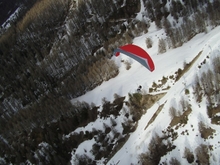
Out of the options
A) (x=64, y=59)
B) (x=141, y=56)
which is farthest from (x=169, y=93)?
(x=64, y=59)

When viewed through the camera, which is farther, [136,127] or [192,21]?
[192,21]

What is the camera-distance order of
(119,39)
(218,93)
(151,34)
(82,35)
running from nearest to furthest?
1. (218,93)
2. (151,34)
3. (119,39)
4. (82,35)

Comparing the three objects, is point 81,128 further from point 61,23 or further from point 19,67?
point 61,23

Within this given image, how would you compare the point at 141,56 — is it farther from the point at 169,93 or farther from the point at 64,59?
the point at 64,59

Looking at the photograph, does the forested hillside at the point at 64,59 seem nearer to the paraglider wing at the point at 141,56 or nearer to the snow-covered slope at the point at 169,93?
the snow-covered slope at the point at 169,93

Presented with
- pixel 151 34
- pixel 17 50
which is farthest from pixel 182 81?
pixel 17 50

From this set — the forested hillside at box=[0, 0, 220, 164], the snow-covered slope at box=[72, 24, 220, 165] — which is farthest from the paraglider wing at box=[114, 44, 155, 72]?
the forested hillside at box=[0, 0, 220, 164]
